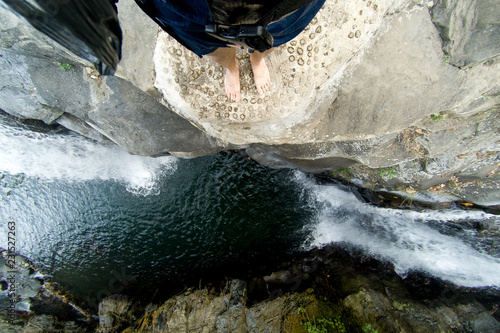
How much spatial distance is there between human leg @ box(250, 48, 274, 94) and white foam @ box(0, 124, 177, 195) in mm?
3265

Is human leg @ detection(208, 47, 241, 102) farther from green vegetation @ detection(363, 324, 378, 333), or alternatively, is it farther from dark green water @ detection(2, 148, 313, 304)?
green vegetation @ detection(363, 324, 378, 333)

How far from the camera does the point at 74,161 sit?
462 centimetres

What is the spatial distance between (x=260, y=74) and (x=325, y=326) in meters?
3.45

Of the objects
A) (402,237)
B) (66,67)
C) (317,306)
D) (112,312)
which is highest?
(66,67)

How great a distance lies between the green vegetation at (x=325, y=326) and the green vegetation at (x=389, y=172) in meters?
2.30

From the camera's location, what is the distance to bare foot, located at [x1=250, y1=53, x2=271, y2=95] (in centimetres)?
199

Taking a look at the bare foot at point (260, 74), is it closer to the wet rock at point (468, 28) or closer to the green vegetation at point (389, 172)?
the wet rock at point (468, 28)

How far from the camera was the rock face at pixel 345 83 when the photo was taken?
1938 mm

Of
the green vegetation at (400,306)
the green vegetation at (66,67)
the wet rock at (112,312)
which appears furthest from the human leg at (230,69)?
the wet rock at (112,312)

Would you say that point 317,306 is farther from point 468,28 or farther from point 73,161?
point 73,161

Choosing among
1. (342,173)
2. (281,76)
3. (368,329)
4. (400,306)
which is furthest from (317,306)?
(281,76)

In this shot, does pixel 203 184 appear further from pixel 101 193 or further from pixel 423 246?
pixel 423 246

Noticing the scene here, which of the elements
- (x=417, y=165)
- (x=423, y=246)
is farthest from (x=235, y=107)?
(x=423, y=246)

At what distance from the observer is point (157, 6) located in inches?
48.4
